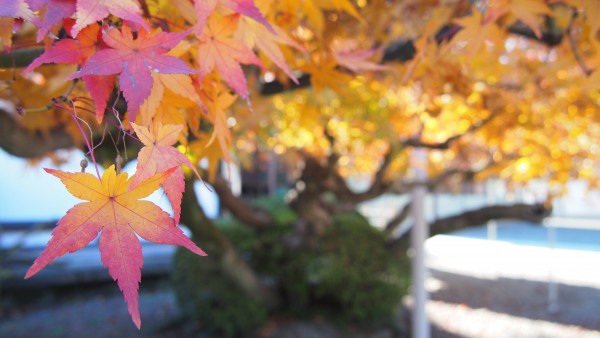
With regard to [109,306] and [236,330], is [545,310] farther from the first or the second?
[109,306]

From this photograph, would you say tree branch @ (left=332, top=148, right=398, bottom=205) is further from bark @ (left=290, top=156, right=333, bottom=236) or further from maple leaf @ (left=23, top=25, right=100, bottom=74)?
maple leaf @ (left=23, top=25, right=100, bottom=74)

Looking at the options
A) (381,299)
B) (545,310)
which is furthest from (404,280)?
(545,310)

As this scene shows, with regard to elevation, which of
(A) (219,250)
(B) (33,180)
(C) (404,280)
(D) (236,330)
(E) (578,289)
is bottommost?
(E) (578,289)

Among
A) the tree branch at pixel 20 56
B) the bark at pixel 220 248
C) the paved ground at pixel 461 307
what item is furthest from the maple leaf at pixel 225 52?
the paved ground at pixel 461 307

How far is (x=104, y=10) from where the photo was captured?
1.89 ft

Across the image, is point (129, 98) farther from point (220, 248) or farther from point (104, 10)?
point (220, 248)

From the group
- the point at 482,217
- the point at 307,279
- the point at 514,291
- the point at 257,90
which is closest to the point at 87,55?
the point at 257,90

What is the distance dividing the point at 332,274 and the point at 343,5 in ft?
8.56

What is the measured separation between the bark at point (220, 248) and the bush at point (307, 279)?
11cm

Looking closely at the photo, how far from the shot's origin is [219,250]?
306 cm

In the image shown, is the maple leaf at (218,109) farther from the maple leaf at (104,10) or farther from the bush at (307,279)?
the bush at (307,279)

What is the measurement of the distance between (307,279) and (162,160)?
2965 millimetres

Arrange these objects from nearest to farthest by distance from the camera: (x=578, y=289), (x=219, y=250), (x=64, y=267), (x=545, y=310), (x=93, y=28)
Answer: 1. (x=93, y=28)
2. (x=219, y=250)
3. (x=545, y=310)
4. (x=64, y=267)
5. (x=578, y=289)

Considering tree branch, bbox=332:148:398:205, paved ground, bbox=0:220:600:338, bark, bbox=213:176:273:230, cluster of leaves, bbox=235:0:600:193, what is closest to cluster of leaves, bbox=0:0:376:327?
cluster of leaves, bbox=235:0:600:193
